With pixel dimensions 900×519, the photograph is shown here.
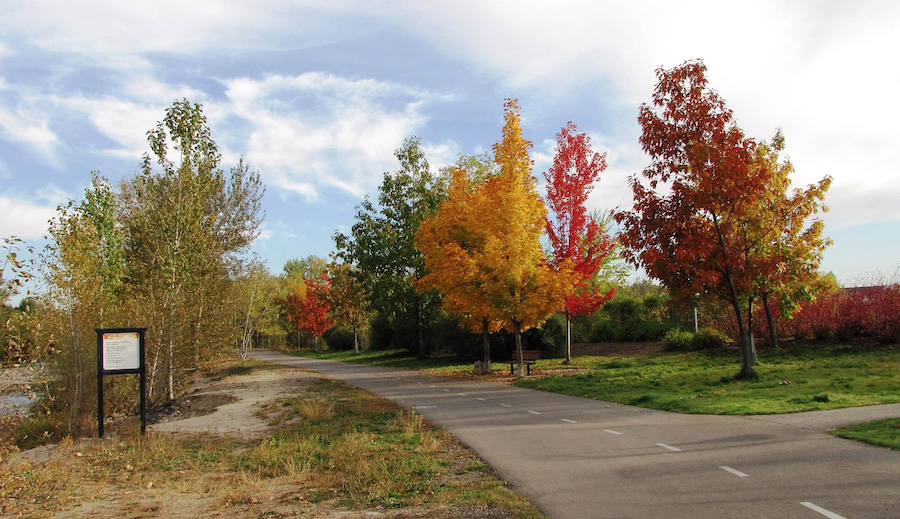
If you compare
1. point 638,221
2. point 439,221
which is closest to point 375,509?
point 638,221

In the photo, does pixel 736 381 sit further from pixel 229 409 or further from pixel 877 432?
pixel 229 409

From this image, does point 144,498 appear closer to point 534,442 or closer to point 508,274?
point 534,442

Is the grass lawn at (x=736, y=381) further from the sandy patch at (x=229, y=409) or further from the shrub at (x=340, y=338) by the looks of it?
the shrub at (x=340, y=338)

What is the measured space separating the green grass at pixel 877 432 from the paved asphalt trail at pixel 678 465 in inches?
7.5

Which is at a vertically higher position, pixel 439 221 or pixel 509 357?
pixel 439 221

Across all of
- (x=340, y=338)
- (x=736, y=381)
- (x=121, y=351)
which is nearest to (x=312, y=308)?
(x=340, y=338)

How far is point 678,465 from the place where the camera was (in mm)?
7434

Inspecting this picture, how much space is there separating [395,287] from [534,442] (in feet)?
70.0

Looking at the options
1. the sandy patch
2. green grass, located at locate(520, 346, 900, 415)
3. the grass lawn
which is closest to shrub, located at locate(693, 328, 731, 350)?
the grass lawn

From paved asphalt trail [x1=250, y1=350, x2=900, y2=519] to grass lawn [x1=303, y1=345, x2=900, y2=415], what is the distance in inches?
43.4

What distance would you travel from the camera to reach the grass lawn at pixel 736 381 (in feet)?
38.8

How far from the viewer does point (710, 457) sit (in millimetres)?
7750

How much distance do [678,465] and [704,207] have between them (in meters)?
9.74

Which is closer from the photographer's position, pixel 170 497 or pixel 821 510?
pixel 821 510
